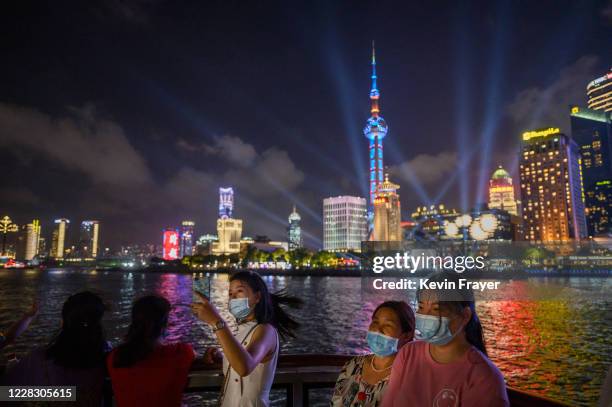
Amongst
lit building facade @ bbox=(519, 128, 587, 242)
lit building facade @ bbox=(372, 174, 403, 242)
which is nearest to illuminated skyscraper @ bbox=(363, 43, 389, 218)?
lit building facade @ bbox=(372, 174, 403, 242)

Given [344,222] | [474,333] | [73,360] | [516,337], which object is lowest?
[516,337]

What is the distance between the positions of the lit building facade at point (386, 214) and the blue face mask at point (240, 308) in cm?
15956

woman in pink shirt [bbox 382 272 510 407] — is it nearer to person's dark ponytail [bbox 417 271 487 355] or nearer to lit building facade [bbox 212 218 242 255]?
person's dark ponytail [bbox 417 271 487 355]

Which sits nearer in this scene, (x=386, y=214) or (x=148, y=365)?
(x=148, y=365)

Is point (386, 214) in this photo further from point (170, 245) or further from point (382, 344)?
point (382, 344)

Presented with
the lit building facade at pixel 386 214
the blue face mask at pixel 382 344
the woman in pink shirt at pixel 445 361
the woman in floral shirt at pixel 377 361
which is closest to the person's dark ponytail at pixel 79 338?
the woman in floral shirt at pixel 377 361

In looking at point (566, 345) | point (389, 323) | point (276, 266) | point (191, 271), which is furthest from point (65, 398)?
point (191, 271)

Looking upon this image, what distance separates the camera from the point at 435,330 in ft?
8.18

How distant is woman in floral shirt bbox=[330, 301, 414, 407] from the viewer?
9.34ft

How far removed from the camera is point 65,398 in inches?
123

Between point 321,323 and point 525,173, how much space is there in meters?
146

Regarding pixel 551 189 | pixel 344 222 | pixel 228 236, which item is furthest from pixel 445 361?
pixel 228 236

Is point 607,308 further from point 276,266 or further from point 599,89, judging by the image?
point 599,89

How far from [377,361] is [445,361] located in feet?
2.16
